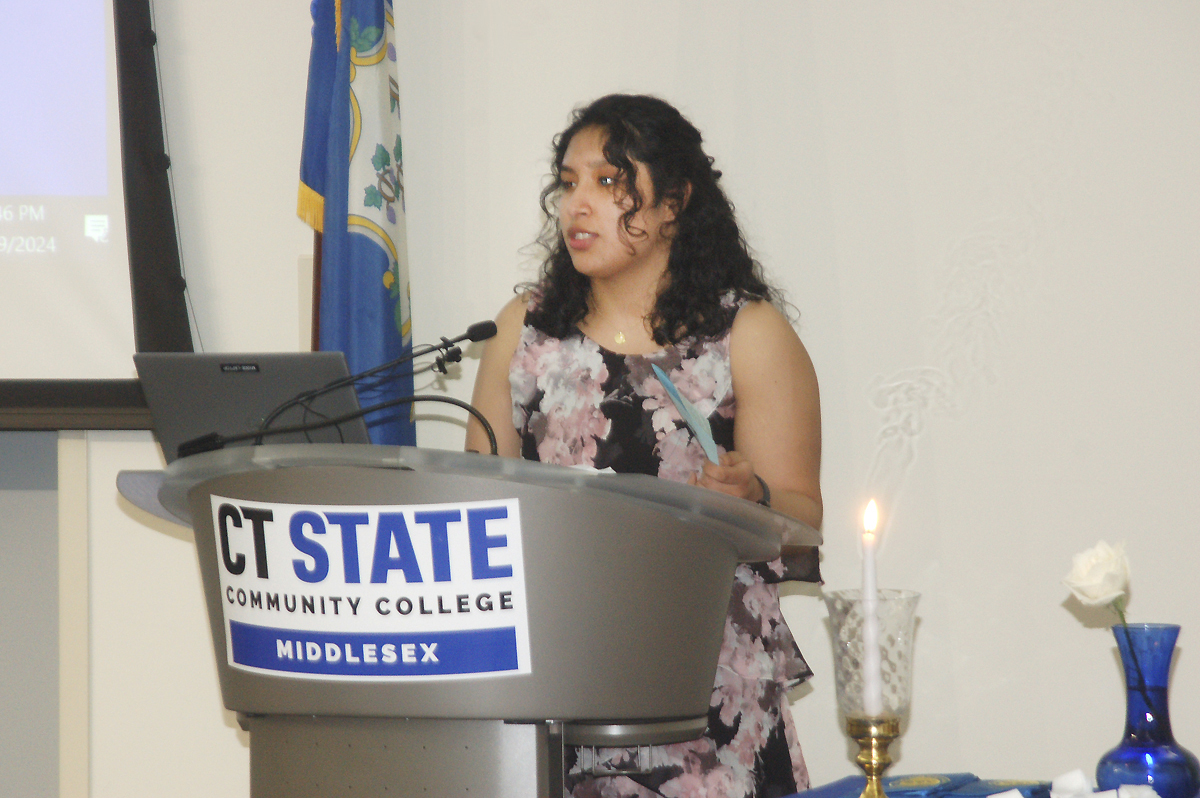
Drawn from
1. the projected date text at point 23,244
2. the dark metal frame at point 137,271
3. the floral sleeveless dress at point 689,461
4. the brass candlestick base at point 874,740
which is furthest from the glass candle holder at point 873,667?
the projected date text at point 23,244

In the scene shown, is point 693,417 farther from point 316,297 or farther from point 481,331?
point 316,297

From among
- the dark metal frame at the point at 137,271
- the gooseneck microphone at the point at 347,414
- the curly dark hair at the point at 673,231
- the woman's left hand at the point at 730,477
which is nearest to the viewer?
the woman's left hand at the point at 730,477

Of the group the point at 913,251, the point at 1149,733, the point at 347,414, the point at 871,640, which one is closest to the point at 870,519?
the point at 871,640

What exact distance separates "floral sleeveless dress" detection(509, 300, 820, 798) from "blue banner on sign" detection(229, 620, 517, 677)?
0.54m

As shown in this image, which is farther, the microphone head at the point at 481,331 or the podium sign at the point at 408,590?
the microphone head at the point at 481,331

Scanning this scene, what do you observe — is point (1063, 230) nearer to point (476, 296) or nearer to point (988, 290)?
point (988, 290)

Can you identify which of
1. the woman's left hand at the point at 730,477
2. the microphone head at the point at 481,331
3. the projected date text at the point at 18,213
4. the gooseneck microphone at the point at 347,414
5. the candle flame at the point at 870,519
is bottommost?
the candle flame at the point at 870,519

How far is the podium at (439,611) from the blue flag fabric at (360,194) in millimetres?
1292

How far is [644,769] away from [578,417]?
598mm

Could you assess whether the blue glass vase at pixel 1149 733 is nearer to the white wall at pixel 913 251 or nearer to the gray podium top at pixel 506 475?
the gray podium top at pixel 506 475

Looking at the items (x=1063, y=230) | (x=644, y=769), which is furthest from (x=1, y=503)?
(x=1063, y=230)

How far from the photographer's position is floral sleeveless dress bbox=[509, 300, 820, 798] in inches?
55.6

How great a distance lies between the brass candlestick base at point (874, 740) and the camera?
851 millimetres

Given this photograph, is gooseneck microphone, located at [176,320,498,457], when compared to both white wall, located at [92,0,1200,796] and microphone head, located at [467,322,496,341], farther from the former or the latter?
white wall, located at [92,0,1200,796]
